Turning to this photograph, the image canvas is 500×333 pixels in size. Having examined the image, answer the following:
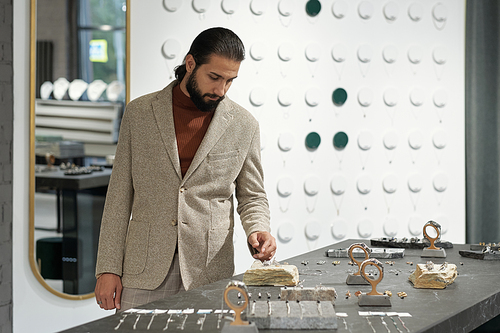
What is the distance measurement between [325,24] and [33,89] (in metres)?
2.18

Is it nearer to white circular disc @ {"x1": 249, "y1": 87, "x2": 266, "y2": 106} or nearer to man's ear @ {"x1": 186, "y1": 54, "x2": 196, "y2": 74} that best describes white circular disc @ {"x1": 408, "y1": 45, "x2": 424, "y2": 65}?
white circular disc @ {"x1": 249, "y1": 87, "x2": 266, "y2": 106}

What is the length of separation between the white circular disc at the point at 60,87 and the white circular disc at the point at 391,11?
2.51 metres

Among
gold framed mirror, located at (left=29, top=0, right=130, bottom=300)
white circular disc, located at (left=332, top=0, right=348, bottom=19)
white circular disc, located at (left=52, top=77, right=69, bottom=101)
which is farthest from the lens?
white circular disc, located at (left=332, top=0, right=348, bottom=19)

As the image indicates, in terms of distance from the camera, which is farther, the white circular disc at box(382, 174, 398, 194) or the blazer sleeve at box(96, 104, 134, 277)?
the white circular disc at box(382, 174, 398, 194)

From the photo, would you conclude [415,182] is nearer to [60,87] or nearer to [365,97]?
[365,97]

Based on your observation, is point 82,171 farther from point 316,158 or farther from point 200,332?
point 200,332

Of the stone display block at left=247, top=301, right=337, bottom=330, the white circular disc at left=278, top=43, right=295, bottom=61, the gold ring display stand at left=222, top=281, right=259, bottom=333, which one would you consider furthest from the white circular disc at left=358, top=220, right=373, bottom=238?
the gold ring display stand at left=222, top=281, right=259, bottom=333

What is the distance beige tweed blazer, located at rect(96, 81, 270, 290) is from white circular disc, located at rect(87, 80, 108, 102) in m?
1.34

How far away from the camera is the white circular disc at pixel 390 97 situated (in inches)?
175

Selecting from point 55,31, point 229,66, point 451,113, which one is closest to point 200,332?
point 229,66

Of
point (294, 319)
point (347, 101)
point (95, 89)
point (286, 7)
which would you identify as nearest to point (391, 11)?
point (347, 101)

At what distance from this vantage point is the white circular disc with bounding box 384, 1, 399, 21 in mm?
4418

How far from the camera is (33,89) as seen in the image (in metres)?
3.19

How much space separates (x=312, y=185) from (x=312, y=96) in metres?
0.67
